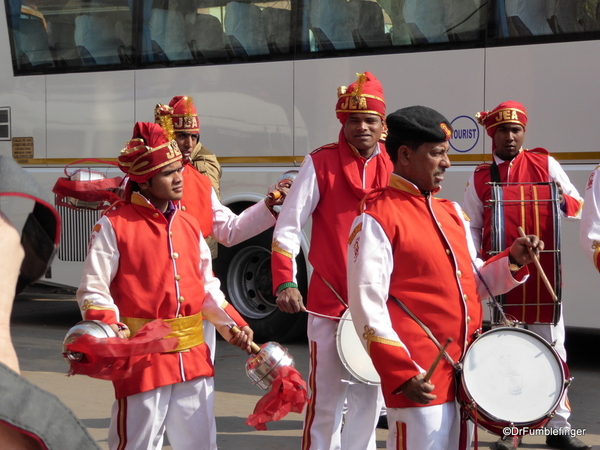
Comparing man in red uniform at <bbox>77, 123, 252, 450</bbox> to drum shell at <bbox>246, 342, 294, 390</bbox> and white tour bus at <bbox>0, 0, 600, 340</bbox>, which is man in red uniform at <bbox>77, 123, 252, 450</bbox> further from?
white tour bus at <bbox>0, 0, 600, 340</bbox>

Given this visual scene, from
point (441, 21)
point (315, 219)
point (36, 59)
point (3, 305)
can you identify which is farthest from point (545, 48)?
point (3, 305)

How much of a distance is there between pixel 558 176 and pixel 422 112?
2.70m

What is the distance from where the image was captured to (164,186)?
13.6 feet

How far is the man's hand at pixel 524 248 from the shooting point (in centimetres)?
337

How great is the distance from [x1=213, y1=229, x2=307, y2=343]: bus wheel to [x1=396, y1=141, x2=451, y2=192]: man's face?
532 cm

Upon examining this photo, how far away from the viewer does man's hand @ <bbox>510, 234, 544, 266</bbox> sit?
3.37 meters

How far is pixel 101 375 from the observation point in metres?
3.52

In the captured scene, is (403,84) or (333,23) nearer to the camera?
(403,84)

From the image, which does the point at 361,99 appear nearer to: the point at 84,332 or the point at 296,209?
the point at 296,209

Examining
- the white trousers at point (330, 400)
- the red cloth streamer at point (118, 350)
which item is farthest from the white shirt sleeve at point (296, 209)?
the red cloth streamer at point (118, 350)

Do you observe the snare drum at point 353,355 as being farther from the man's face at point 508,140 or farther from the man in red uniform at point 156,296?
the man's face at point 508,140

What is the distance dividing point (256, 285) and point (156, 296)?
200 inches

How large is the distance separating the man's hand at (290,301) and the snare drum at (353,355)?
9.9 inches

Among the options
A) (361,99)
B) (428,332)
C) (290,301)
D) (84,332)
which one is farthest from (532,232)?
(84,332)
